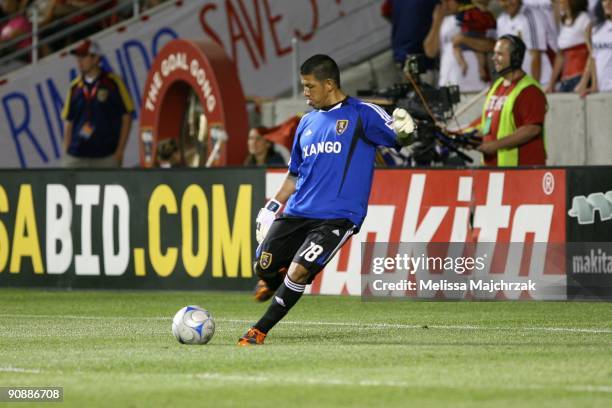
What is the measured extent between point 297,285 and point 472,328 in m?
2.09

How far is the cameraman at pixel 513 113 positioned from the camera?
15.3 metres

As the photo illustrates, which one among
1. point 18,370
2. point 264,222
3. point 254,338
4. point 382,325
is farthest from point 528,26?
point 18,370

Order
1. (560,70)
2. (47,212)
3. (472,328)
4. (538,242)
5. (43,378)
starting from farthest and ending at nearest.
Answer: (560,70), (47,212), (538,242), (472,328), (43,378)

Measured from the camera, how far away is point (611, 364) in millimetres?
9047

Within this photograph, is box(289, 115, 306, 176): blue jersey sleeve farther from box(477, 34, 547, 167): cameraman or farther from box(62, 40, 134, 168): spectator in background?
box(62, 40, 134, 168): spectator in background

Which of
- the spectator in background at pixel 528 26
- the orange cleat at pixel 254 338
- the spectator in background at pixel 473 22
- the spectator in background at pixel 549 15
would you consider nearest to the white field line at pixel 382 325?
the orange cleat at pixel 254 338

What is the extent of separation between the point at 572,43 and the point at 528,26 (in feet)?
2.38

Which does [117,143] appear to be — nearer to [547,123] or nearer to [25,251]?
[25,251]

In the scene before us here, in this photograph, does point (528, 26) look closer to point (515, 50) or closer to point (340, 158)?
point (515, 50)

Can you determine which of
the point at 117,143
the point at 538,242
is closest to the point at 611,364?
the point at 538,242

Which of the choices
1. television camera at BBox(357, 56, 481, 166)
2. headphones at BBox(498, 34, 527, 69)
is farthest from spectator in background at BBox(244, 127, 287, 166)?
headphones at BBox(498, 34, 527, 69)

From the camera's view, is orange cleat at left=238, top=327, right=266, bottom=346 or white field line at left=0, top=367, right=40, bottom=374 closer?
white field line at left=0, top=367, right=40, bottom=374

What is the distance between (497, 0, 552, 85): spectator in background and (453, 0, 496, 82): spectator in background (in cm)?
34

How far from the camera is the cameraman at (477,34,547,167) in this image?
15.3 meters
